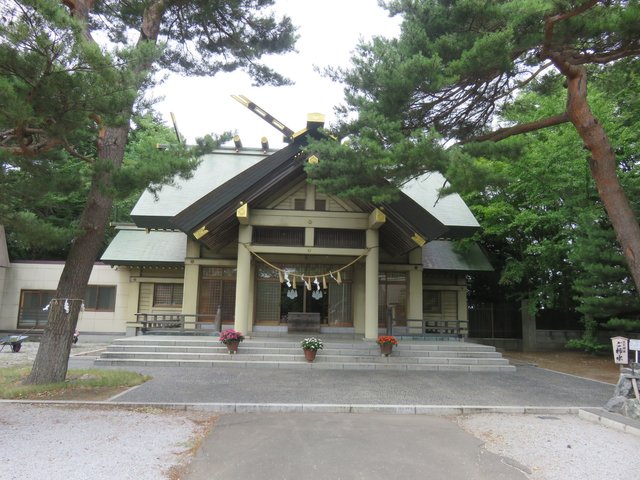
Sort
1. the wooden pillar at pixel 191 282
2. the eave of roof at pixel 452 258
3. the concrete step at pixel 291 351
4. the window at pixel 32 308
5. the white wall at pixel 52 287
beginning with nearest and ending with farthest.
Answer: the concrete step at pixel 291 351 → the wooden pillar at pixel 191 282 → the eave of roof at pixel 452 258 → the white wall at pixel 52 287 → the window at pixel 32 308

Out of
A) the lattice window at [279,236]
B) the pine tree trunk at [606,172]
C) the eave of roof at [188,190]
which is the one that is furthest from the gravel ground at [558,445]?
the eave of roof at [188,190]

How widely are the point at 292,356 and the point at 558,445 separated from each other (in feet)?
23.5

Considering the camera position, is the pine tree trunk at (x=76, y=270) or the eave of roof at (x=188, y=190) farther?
the eave of roof at (x=188, y=190)

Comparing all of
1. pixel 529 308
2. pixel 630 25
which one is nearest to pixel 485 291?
pixel 529 308

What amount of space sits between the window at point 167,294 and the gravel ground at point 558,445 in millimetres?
12964

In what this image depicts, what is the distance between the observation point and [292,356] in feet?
37.8

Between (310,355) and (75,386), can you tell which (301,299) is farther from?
(75,386)

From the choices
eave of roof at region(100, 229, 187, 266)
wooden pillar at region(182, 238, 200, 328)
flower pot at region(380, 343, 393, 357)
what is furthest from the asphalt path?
eave of roof at region(100, 229, 187, 266)

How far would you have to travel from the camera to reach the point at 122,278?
57.9 ft

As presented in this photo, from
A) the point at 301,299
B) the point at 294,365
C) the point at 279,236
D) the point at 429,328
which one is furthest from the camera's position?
the point at 301,299

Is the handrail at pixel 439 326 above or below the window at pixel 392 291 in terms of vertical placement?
below

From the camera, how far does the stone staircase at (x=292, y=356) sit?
11.1m

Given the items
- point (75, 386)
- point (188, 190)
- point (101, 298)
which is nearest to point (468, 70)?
point (75, 386)

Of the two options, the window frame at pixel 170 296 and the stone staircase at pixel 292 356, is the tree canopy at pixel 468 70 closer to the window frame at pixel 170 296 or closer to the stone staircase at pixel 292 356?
the stone staircase at pixel 292 356
